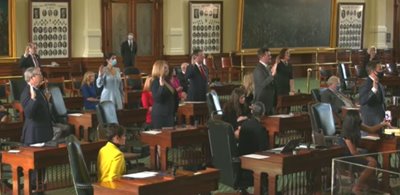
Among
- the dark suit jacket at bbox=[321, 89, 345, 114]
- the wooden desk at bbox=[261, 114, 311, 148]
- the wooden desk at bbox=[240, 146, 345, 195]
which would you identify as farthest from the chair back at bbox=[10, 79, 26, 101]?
the wooden desk at bbox=[240, 146, 345, 195]

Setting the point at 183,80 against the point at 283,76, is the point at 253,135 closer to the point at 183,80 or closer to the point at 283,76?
the point at 283,76

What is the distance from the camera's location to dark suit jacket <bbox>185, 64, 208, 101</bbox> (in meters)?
13.4

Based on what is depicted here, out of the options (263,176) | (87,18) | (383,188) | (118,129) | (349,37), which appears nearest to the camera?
(383,188)

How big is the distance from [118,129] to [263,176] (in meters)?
1.96

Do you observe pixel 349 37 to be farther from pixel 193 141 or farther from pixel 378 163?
pixel 378 163

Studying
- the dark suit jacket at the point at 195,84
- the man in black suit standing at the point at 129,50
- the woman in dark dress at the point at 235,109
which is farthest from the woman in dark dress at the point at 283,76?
the man in black suit standing at the point at 129,50

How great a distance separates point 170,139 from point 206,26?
14.9 metres

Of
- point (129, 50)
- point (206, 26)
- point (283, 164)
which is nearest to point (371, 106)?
point (283, 164)

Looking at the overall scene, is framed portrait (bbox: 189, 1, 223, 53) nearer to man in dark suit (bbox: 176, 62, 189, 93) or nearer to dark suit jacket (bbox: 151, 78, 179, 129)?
man in dark suit (bbox: 176, 62, 189, 93)

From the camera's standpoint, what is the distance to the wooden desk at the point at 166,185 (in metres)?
6.34

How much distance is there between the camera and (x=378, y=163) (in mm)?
7305

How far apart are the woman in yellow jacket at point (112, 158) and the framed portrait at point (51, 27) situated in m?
14.0

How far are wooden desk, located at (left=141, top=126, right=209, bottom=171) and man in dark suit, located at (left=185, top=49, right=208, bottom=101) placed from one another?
11.4 ft

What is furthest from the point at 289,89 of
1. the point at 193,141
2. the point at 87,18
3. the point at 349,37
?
the point at 349,37
